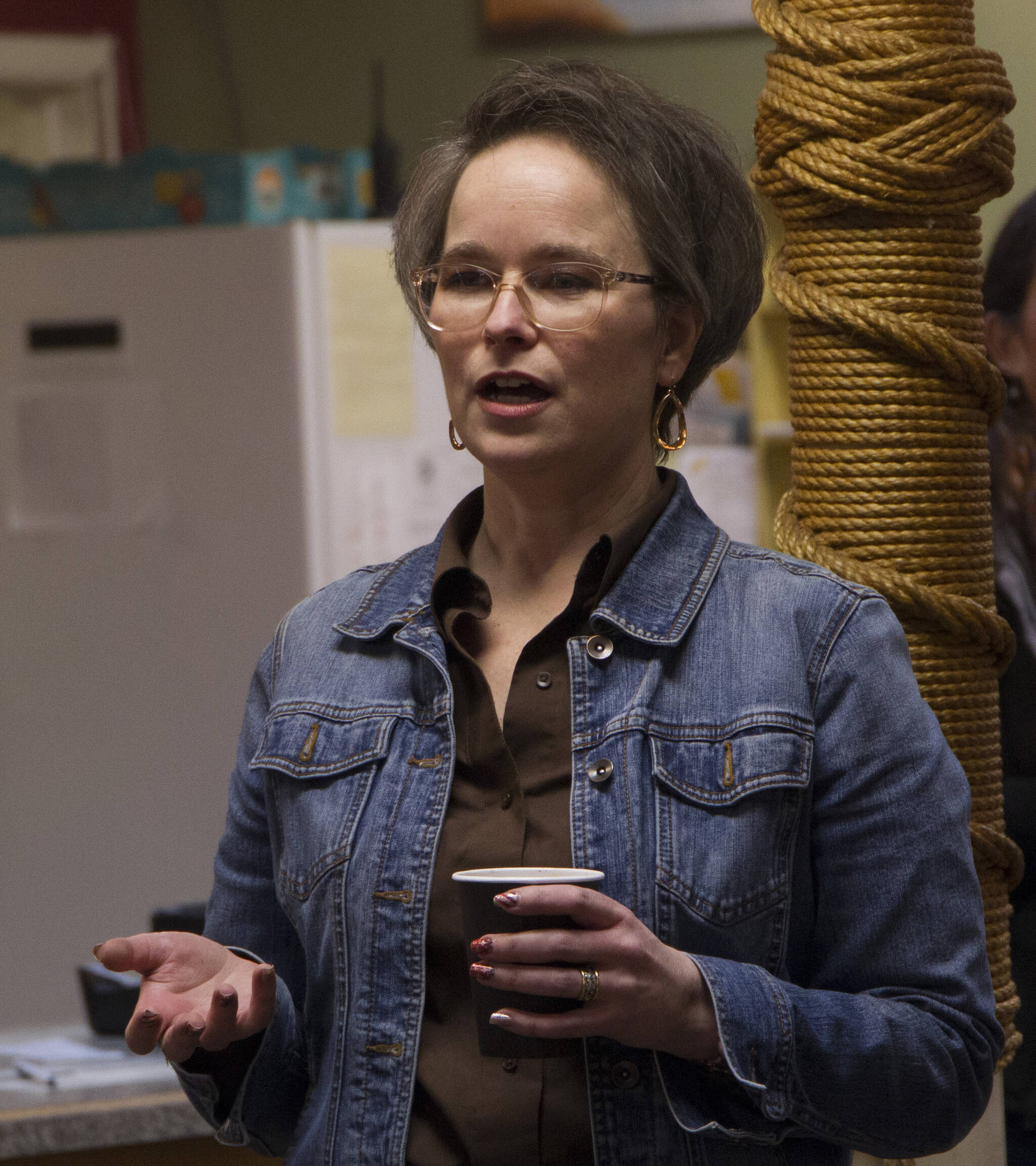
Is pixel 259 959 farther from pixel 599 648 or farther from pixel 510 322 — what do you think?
pixel 510 322

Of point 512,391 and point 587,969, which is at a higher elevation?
point 512,391

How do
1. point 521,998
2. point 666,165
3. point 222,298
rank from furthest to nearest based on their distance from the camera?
point 222,298 < point 666,165 < point 521,998

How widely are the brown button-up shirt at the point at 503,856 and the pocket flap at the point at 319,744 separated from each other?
0.22 ft

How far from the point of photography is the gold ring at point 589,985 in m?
0.86

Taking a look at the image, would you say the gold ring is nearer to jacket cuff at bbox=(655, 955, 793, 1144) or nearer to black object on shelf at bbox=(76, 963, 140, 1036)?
jacket cuff at bbox=(655, 955, 793, 1144)

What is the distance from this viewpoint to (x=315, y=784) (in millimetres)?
1108

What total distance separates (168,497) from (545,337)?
2.31 m

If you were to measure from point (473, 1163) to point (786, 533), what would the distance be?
55cm

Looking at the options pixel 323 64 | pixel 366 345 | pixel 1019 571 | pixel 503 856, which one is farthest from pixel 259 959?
pixel 323 64

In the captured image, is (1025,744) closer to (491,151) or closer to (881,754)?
(881,754)

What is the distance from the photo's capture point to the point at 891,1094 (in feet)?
3.23

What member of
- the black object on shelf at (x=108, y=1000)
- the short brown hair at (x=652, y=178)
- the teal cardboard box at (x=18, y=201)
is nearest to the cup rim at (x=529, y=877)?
the short brown hair at (x=652, y=178)

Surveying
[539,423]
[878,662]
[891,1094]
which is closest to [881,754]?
[878,662]

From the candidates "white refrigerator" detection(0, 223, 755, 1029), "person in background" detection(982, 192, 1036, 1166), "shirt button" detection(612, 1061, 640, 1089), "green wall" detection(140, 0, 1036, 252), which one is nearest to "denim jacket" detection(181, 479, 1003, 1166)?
"shirt button" detection(612, 1061, 640, 1089)
